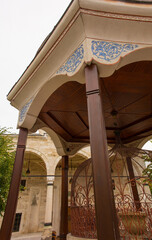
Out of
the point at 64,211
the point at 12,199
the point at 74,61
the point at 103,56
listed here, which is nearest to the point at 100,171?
the point at 103,56

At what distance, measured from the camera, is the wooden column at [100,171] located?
1332mm

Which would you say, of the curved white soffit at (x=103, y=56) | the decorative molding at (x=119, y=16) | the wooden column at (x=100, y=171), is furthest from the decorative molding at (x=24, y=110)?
the decorative molding at (x=119, y=16)

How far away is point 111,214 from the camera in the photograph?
4.42ft

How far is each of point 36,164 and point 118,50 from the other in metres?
11.5

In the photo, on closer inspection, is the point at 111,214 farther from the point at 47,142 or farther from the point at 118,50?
the point at 47,142

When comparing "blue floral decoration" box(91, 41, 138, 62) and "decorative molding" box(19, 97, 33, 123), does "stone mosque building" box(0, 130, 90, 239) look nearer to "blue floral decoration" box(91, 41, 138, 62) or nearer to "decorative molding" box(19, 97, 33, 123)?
"decorative molding" box(19, 97, 33, 123)

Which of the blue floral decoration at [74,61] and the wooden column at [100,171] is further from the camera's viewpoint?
the blue floral decoration at [74,61]

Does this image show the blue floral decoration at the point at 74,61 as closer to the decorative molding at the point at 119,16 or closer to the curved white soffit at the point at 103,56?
the curved white soffit at the point at 103,56

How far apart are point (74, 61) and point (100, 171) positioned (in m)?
1.61

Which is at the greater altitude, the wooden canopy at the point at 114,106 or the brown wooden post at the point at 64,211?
the wooden canopy at the point at 114,106

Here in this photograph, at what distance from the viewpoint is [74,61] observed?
232 cm

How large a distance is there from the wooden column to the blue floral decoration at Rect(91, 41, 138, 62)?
0.78 ft

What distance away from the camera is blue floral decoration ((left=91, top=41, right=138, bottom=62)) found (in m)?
2.12

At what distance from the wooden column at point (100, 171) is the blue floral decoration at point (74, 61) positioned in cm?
30
